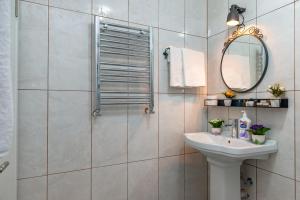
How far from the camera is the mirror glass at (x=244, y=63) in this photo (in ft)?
5.33

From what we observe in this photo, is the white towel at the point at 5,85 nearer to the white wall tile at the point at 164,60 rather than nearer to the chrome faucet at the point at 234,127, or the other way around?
the white wall tile at the point at 164,60

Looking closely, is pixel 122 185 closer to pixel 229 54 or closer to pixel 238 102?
pixel 238 102

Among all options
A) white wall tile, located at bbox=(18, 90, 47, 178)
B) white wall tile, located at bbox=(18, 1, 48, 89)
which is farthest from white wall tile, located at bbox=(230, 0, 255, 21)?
white wall tile, located at bbox=(18, 90, 47, 178)

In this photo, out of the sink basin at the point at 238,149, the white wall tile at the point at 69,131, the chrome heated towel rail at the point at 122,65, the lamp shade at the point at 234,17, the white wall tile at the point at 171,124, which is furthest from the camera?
the white wall tile at the point at 171,124

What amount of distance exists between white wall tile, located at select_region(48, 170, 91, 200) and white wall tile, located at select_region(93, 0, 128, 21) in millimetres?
1302

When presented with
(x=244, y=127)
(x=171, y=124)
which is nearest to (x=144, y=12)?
(x=171, y=124)

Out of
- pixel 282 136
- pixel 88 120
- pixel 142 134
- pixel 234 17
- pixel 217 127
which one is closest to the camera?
pixel 282 136

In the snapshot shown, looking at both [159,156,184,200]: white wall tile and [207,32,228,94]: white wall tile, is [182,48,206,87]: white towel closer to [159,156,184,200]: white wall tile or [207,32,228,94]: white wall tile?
[207,32,228,94]: white wall tile

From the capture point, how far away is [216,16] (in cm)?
207

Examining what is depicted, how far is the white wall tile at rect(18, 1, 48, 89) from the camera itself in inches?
54.9

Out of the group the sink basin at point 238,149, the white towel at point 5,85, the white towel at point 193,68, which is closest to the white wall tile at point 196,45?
the white towel at point 193,68

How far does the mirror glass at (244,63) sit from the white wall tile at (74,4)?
130cm

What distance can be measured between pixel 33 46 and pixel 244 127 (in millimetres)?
1735

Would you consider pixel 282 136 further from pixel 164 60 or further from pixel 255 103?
pixel 164 60
